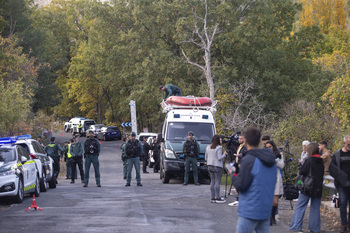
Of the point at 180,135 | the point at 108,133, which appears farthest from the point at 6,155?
the point at 108,133

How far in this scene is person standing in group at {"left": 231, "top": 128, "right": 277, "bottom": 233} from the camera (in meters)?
6.13

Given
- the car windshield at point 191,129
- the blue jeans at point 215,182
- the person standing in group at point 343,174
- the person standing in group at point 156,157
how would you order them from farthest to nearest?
Answer: 1. the person standing in group at point 156,157
2. the car windshield at point 191,129
3. the blue jeans at point 215,182
4. the person standing in group at point 343,174

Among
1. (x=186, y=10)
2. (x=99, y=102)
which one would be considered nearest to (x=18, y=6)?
(x=186, y=10)

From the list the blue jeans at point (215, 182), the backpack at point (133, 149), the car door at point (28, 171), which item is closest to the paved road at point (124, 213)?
the blue jeans at point (215, 182)

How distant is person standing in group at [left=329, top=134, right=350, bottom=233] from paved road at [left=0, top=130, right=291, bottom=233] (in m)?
1.14

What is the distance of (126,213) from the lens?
12.1 meters

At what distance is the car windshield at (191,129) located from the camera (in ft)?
70.0

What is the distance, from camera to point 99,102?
2876 inches

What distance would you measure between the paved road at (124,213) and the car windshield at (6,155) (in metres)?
1.21

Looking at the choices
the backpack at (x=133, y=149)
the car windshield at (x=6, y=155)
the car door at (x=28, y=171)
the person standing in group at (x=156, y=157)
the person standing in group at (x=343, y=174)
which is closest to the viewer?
the person standing in group at (x=343, y=174)

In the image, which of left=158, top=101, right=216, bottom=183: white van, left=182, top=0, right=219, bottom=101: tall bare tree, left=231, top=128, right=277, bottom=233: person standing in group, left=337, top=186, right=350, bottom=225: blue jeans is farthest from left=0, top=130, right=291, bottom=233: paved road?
left=182, top=0, right=219, bottom=101: tall bare tree

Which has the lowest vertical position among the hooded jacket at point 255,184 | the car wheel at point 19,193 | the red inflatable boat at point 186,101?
the car wheel at point 19,193

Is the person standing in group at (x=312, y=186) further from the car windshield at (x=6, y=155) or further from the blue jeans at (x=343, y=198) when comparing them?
the car windshield at (x=6, y=155)

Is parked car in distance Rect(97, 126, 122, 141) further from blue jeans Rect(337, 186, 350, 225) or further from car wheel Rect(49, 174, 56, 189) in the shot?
blue jeans Rect(337, 186, 350, 225)
